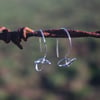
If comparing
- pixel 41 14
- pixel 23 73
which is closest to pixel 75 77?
pixel 23 73

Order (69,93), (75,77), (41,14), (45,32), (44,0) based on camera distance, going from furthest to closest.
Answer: (44,0), (41,14), (75,77), (69,93), (45,32)

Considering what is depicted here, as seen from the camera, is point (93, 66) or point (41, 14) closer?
point (93, 66)

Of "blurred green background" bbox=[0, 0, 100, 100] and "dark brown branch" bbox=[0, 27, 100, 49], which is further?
"blurred green background" bbox=[0, 0, 100, 100]

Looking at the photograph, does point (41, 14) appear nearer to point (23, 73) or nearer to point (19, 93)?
point (23, 73)

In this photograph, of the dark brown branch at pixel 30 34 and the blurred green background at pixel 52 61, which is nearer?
the dark brown branch at pixel 30 34

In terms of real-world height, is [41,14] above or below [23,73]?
above

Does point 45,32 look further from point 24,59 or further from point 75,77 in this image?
point 24,59

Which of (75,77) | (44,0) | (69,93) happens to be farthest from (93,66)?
(44,0)

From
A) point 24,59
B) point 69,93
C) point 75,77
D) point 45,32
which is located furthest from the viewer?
point 24,59
